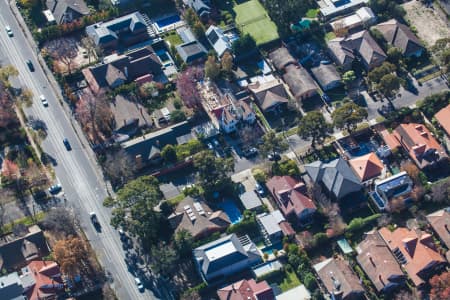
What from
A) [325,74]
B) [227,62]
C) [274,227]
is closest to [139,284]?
[274,227]

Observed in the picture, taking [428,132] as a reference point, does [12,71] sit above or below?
above

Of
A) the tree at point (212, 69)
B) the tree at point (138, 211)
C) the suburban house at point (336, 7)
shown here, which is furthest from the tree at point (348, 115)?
the tree at point (138, 211)

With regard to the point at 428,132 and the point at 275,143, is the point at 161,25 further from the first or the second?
the point at 428,132

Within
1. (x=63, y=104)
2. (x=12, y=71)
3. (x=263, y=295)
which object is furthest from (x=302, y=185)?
(x=12, y=71)

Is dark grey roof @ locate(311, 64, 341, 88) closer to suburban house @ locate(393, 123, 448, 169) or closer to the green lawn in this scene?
the green lawn

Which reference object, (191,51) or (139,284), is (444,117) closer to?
(191,51)

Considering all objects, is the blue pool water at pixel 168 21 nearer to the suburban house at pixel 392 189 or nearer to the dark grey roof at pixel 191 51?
the dark grey roof at pixel 191 51
